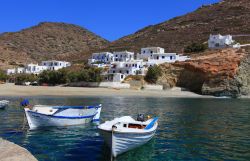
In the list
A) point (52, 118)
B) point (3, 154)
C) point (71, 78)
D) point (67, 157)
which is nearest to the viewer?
point (3, 154)

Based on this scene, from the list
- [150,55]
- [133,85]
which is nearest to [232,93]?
[133,85]

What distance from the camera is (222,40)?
120 m

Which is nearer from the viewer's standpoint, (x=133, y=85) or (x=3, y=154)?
(x=3, y=154)

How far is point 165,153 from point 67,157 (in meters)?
5.94

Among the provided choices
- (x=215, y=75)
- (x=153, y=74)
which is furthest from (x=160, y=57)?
(x=215, y=75)

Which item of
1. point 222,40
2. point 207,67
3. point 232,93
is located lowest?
point 232,93

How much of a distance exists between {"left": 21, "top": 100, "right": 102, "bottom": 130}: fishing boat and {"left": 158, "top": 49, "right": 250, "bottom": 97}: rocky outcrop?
66.7 m

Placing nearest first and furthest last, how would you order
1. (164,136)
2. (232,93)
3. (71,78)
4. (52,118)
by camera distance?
(164,136) → (52,118) → (232,93) → (71,78)

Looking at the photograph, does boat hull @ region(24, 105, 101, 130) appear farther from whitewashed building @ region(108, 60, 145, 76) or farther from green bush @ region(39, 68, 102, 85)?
whitewashed building @ region(108, 60, 145, 76)

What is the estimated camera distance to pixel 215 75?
305ft

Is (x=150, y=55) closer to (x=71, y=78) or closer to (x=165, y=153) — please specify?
(x=71, y=78)

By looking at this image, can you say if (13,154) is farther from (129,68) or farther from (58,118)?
(129,68)

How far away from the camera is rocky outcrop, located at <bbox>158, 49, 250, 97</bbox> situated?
91500 mm

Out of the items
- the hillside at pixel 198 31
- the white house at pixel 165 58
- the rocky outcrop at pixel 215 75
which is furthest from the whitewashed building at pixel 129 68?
the hillside at pixel 198 31
